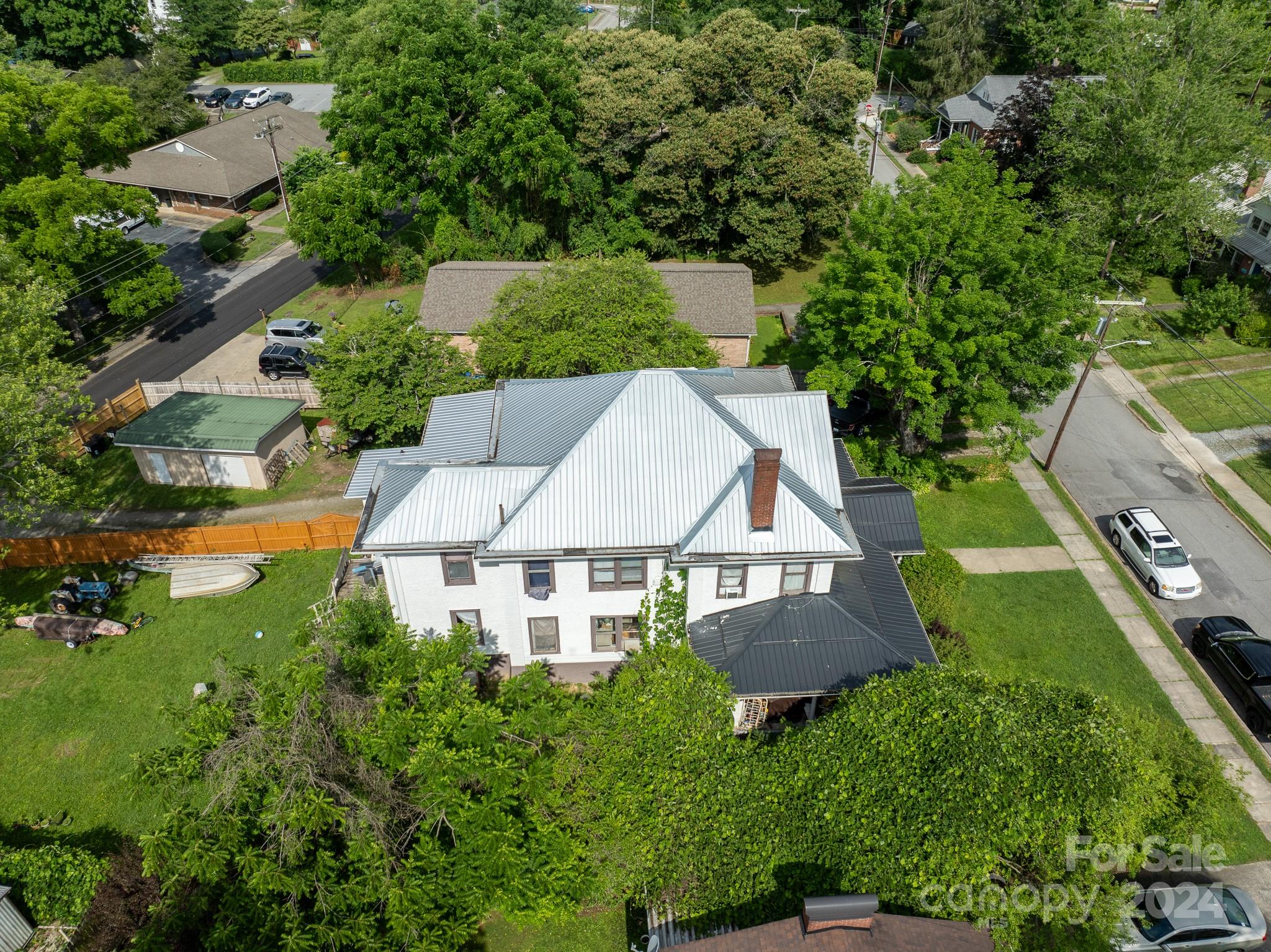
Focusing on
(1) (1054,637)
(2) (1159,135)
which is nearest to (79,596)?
(1) (1054,637)

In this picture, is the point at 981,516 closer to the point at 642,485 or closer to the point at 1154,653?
the point at 1154,653

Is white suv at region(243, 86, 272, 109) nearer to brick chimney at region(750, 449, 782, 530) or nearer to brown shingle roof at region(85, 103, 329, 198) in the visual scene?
brown shingle roof at region(85, 103, 329, 198)

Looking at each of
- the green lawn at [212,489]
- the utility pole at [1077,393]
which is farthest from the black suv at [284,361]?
the utility pole at [1077,393]

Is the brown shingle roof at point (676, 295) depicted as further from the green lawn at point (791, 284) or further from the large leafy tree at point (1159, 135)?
the large leafy tree at point (1159, 135)

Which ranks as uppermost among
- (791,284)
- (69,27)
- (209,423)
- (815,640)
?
(69,27)

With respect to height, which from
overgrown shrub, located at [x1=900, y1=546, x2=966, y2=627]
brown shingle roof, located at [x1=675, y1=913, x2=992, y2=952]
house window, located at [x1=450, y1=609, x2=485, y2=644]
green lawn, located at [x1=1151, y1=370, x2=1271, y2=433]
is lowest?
green lawn, located at [x1=1151, y1=370, x2=1271, y2=433]

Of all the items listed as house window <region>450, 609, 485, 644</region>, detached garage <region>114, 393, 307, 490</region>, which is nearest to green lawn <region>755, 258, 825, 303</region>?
detached garage <region>114, 393, 307, 490</region>

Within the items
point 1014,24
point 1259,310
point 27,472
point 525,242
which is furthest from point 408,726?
point 1014,24
